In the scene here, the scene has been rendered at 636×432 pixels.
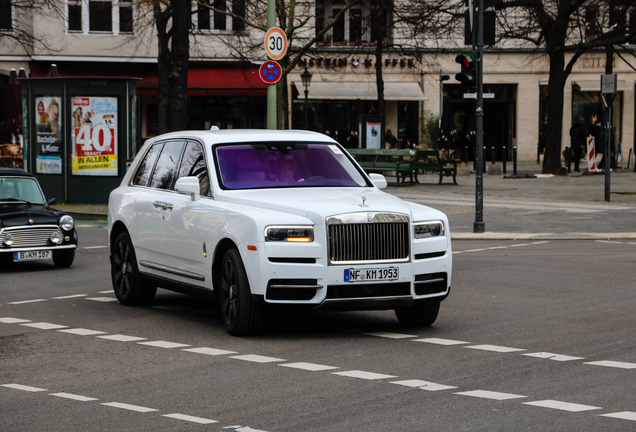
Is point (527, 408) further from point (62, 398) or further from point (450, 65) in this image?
point (450, 65)

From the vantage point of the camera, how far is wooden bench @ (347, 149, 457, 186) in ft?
102

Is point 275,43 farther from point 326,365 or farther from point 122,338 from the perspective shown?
point 326,365

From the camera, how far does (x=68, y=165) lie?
79.6ft

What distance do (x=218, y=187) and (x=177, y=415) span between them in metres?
3.54

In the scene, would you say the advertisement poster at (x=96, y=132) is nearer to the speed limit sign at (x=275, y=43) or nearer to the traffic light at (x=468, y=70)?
the speed limit sign at (x=275, y=43)

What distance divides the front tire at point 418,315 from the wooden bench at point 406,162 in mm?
21511

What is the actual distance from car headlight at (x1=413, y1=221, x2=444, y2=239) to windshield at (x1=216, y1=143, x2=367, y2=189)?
119cm

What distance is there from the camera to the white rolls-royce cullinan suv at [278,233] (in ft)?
26.3

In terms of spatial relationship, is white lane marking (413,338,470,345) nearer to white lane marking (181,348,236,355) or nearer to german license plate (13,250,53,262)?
white lane marking (181,348,236,355)

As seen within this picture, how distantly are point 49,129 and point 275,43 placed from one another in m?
8.39

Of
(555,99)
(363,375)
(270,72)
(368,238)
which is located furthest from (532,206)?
(363,375)

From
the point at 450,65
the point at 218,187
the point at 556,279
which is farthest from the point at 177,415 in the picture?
the point at 450,65

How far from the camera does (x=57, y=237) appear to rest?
13.5 m

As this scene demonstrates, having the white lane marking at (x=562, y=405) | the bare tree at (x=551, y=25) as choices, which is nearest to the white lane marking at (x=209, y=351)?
the white lane marking at (x=562, y=405)
